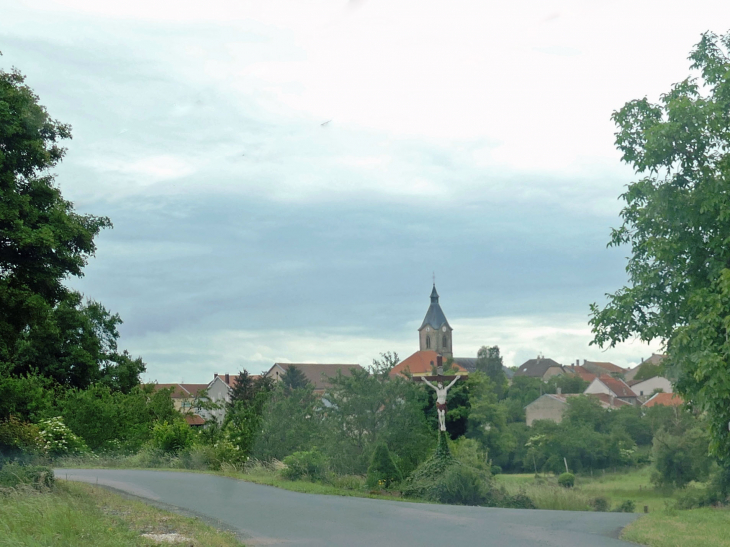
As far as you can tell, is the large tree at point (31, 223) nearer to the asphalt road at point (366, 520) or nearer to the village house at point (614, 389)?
the asphalt road at point (366, 520)

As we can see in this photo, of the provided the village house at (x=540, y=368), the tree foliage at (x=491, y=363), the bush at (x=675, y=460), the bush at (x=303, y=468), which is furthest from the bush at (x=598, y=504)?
the village house at (x=540, y=368)

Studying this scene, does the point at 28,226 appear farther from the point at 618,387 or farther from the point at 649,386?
the point at 649,386

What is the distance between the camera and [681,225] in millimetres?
18734

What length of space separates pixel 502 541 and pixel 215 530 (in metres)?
4.20

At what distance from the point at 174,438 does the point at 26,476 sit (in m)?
14.3

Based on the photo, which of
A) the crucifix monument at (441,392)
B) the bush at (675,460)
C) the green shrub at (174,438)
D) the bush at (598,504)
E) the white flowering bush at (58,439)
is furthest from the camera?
the bush at (675,460)

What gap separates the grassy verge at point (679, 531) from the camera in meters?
10.6

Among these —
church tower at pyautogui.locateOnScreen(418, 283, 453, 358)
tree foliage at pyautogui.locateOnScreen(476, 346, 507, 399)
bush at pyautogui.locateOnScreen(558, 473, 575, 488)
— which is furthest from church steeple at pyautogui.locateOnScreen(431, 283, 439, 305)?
bush at pyautogui.locateOnScreen(558, 473, 575, 488)

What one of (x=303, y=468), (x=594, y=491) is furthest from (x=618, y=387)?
(x=303, y=468)

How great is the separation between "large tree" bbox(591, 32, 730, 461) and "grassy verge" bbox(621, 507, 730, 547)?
11.7ft

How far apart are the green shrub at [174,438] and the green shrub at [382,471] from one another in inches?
361

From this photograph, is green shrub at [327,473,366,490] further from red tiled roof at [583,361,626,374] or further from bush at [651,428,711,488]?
red tiled roof at [583,361,626,374]

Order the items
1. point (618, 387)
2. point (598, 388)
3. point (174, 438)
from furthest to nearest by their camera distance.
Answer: point (618, 387) < point (598, 388) < point (174, 438)

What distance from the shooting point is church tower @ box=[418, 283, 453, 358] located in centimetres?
15550
